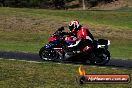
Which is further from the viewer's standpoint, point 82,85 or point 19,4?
point 19,4

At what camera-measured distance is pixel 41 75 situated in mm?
14297

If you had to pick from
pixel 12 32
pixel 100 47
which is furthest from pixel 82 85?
pixel 12 32

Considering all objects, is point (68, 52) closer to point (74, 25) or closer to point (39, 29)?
point (74, 25)

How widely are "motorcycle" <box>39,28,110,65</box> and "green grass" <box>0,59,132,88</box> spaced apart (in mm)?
2390

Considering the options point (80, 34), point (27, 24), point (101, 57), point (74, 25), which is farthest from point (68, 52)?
point (27, 24)

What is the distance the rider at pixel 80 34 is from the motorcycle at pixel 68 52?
0.12 m

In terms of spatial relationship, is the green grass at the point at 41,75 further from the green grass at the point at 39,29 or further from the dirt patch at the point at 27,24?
the dirt patch at the point at 27,24

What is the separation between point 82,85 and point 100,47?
22.1 feet

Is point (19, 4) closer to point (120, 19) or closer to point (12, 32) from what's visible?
point (120, 19)

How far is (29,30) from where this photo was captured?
43.4m

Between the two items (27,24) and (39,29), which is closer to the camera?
(39,29)

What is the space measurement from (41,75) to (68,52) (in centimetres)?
549

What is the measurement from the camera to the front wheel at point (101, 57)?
762 inches

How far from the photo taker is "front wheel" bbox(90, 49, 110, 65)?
19344mm
